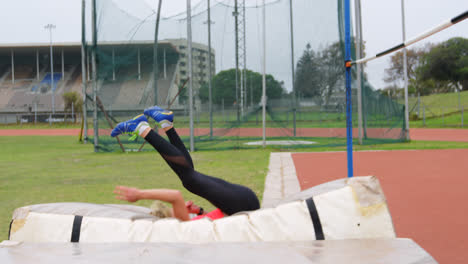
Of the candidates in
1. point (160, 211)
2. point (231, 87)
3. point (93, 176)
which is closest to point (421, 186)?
point (160, 211)

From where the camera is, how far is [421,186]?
5680 millimetres

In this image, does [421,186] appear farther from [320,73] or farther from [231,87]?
[231,87]

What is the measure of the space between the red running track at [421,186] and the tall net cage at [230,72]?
2124 mm

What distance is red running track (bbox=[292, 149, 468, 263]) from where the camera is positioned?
11.0 ft

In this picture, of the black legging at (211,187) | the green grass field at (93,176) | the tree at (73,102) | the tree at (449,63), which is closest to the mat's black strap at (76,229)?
the black legging at (211,187)

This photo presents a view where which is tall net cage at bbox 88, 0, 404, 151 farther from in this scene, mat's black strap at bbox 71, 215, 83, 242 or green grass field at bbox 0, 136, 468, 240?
mat's black strap at bbox 71, 215, 83, 242

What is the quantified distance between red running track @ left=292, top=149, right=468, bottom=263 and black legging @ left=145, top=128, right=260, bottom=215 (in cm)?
138

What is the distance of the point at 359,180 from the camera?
264 cm

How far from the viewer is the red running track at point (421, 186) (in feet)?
11.0

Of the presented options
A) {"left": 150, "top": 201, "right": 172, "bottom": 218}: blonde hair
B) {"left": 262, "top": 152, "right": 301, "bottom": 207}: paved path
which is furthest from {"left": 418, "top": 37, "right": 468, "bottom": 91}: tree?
{"left": 150, "top": 201, "right": 172, "bottom": 218}: blonde hair

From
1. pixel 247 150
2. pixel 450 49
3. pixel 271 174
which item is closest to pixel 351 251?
pixel 271 174

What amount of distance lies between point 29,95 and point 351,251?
1894 inches

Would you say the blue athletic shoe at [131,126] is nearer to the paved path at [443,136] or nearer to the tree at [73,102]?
the paved path at [443,136]

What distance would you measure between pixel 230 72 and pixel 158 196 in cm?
964
